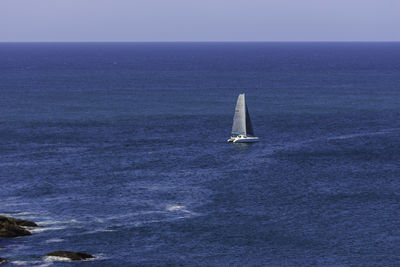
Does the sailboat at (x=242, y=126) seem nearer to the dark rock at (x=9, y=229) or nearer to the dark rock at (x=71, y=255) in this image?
the dark rock at (x=9, y=229)

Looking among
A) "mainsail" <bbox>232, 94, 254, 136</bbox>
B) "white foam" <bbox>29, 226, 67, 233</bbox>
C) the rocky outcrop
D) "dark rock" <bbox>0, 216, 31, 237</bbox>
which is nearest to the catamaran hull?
"mainsail" <bbox>232, 94, 254, 136</bbox>

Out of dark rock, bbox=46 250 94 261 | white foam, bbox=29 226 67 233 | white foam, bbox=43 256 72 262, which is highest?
white foam, bbox=29 226 67 233

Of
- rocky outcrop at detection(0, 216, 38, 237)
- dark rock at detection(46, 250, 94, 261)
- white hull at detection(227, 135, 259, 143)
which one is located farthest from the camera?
white hull at detection(227, 135, 259, 143)

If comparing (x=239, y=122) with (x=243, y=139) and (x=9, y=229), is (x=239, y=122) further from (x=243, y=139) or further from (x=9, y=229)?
(x=9, y=229)

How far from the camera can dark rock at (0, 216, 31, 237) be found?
84250 mm

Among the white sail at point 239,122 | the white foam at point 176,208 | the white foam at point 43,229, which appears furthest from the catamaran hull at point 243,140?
the white foam at point 43,229

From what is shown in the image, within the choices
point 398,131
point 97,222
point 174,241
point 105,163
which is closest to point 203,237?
point 174,241

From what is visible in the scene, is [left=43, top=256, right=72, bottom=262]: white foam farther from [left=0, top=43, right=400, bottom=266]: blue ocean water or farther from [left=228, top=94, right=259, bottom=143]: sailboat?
[left=228, top=94, right=259, bottom=143]: sailboat

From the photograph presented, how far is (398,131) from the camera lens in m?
153

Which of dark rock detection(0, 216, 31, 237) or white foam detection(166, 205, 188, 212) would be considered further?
white foam detection(166, 205, 188, 212)

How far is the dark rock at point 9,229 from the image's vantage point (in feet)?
276

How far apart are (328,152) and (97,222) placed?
57.1m

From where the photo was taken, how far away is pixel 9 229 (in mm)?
84625

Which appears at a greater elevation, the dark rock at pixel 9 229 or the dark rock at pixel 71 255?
the dark rock at pixel 9 229
